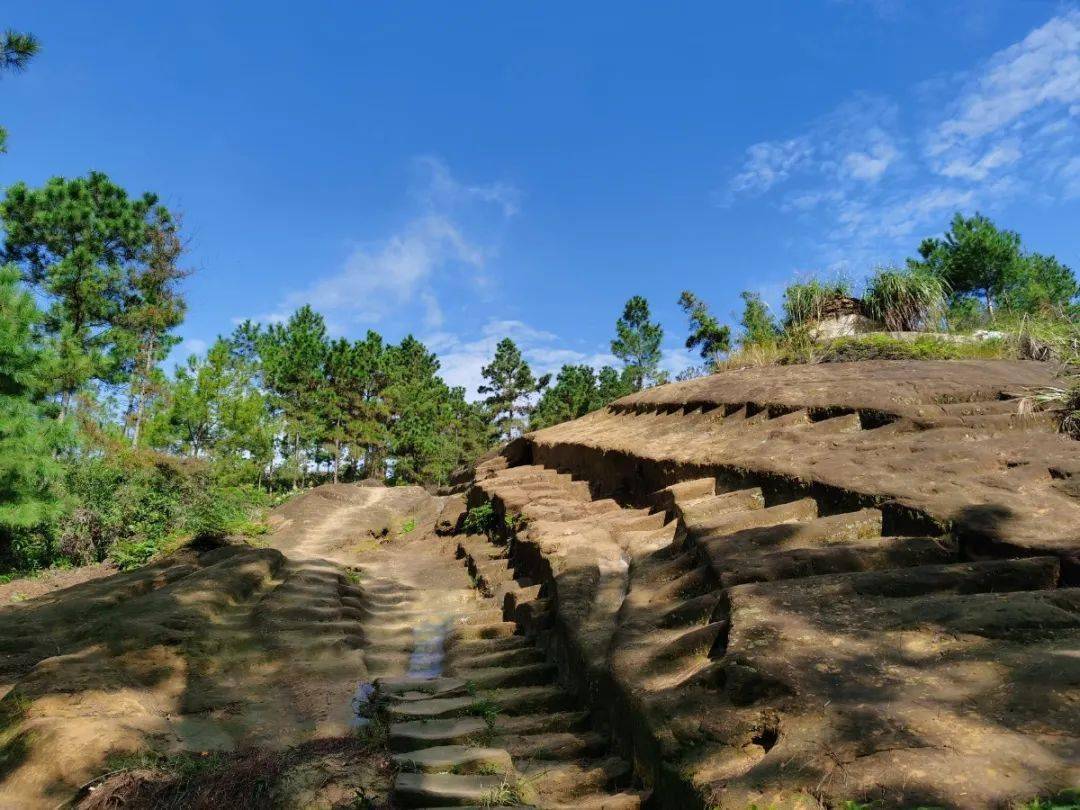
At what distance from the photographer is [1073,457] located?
399 cm

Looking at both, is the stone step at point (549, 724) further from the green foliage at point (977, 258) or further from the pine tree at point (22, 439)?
the green foliage at point (977, 258)

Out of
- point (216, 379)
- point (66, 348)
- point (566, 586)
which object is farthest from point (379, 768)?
point (216, 379)

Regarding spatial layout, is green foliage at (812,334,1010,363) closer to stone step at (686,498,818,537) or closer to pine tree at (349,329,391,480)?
stone step at (686,498,818,537)

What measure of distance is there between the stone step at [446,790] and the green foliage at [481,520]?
20.5 ft

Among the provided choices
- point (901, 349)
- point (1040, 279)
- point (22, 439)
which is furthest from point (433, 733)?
point (1040, 279)

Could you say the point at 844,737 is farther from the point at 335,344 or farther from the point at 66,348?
the point at 335,344

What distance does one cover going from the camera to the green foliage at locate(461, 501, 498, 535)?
9.72 metres

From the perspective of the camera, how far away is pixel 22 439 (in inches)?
458

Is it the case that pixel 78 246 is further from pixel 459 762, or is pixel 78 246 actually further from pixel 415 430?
pixel 459 762

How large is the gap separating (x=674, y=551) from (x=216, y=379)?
23015 millimetres

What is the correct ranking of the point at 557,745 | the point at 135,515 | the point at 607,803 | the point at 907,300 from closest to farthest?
the point at 607,803 → the point at 557,745 → the point at 907,300 → the point at 135,515

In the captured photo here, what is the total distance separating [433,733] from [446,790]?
66 cm

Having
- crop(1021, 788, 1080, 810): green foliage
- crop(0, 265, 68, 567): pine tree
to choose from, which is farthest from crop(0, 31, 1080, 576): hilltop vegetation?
crop(1021, 788, 1080, 810): green foliage

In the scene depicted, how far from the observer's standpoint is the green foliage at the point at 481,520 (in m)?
9.72
